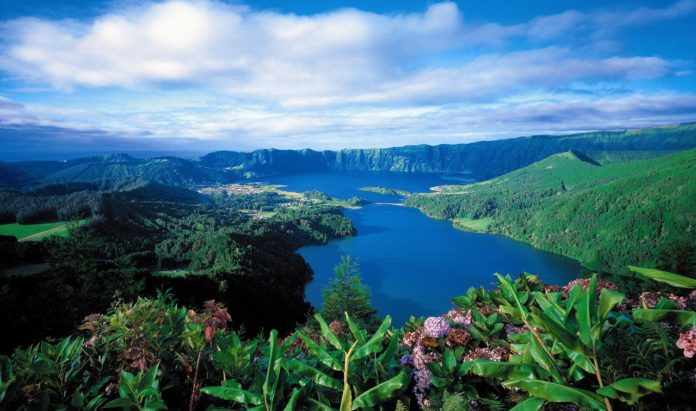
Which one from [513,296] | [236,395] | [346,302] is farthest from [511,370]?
[346,302]

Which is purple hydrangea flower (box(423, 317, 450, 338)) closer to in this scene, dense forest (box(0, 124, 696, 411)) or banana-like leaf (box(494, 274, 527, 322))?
dense forest (box(0, 124, 696, 411))

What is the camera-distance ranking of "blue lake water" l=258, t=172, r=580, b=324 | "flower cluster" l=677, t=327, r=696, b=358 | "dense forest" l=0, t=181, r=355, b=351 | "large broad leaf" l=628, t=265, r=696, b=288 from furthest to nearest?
1. "blue lake water" l=258, t=172, r=580, b=324
2. "dense forest" l=0, t=181, r=355, b=351
3. "flower cluster" l=677, t=327, r=696, b=358
4. "large broad leaf" l=628, t=265, r=696, b=288

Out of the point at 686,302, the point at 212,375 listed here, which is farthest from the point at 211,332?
the point at 686,302

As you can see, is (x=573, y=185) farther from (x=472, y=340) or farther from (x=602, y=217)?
(x=472, y=340)

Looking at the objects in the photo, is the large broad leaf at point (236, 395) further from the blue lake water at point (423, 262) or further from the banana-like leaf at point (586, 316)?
the blue lake water at point (423, 262)

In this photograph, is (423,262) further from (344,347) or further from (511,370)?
(511,370)

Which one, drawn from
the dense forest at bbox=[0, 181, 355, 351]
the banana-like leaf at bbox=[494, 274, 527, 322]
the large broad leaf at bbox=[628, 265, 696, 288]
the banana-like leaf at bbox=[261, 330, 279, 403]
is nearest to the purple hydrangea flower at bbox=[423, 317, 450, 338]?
the banana-like leaf at bbox=[494, 274, 527, 322]

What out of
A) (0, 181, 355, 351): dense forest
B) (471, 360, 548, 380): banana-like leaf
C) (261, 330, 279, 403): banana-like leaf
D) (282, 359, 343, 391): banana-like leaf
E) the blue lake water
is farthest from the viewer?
the blue lake water
